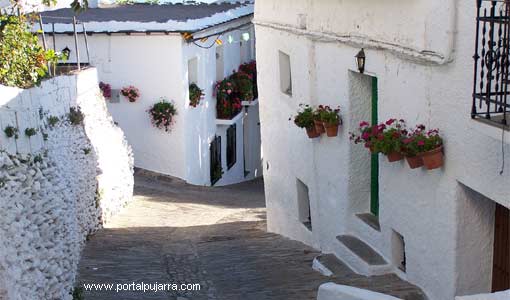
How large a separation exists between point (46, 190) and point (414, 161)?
413cm

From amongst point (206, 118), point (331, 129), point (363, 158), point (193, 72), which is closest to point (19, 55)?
point (331, 129)

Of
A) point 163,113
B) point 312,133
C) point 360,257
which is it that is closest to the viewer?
point 360,257

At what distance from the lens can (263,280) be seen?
10539mm

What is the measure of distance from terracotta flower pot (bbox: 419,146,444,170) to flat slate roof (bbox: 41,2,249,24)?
1279 centimetres

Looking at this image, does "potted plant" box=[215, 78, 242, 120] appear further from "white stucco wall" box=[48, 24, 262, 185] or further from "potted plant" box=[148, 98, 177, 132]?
"potted plant" box=[148, 98, 177, 132]

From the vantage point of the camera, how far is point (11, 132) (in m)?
8.30

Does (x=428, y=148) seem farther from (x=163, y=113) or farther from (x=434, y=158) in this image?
(x=163, y=113)

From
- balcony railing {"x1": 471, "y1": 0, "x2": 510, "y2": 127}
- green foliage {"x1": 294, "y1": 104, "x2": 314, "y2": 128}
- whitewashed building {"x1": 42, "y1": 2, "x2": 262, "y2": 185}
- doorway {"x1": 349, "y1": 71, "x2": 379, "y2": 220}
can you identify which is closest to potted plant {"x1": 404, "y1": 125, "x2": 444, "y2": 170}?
balcony railing {"x1": 471, "y1": 0, "x2": 510, "y2": 127}

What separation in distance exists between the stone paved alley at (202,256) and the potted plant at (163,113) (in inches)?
84.8

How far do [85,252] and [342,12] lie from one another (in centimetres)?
533

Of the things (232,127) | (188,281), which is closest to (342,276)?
(188,281)

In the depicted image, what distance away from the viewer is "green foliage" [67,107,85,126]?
12.8m

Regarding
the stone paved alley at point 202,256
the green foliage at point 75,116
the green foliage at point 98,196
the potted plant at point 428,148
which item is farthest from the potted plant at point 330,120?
the green foliage at point 98,196

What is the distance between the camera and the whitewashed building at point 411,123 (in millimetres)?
7477
